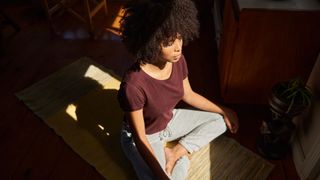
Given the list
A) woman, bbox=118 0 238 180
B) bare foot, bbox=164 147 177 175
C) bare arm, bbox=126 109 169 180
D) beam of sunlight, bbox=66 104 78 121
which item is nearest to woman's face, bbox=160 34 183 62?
woman, bbox=118 0 238 180

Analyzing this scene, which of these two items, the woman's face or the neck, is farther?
the neck

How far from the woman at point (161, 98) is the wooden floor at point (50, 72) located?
0.84 feet

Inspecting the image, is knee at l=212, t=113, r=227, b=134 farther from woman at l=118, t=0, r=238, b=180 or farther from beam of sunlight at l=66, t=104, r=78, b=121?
beam of sunlight at l=66, t=104, r=78, b=121

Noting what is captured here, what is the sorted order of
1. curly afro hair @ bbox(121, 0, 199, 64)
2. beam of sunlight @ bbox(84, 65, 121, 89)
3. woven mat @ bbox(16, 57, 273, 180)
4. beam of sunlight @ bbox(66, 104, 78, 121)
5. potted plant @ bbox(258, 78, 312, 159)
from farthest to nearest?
beam of sunlight @ bbox(84, 65, 121, 89), beam of sunlight @ bbox(66, 104, 78, 121), woven mat @ bbox(16, 57, 273, 180), potted plant @ bbox(258, 78, 312, 159), curly afro hair @ bbox(121, 0, 199, 64)

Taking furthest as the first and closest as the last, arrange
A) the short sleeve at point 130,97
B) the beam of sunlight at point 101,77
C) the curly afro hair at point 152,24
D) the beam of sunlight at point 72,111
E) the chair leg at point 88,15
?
the chair leg at point 88,15
the beam of sunlight at point 101,77
the beam of sunlight at point 72,111
the short sleeve at point 130,97
the curly afro hair at point 152,24

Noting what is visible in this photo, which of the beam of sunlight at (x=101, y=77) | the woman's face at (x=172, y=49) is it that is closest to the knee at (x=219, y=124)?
the woman's face at (x=172, y=49)

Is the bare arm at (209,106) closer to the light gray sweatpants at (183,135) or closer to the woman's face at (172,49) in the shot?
the light gray sweatpants at (183,135)

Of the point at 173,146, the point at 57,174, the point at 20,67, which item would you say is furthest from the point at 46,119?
the point at 173,146

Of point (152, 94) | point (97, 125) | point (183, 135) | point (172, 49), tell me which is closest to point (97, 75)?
point (97, 125)

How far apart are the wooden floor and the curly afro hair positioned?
0.73 meters

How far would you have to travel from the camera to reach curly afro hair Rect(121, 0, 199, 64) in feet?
3.63

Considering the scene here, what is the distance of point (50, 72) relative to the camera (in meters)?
2.19

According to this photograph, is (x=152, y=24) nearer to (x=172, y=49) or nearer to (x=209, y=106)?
(x=172, y=49)

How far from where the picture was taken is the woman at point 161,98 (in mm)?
1137
